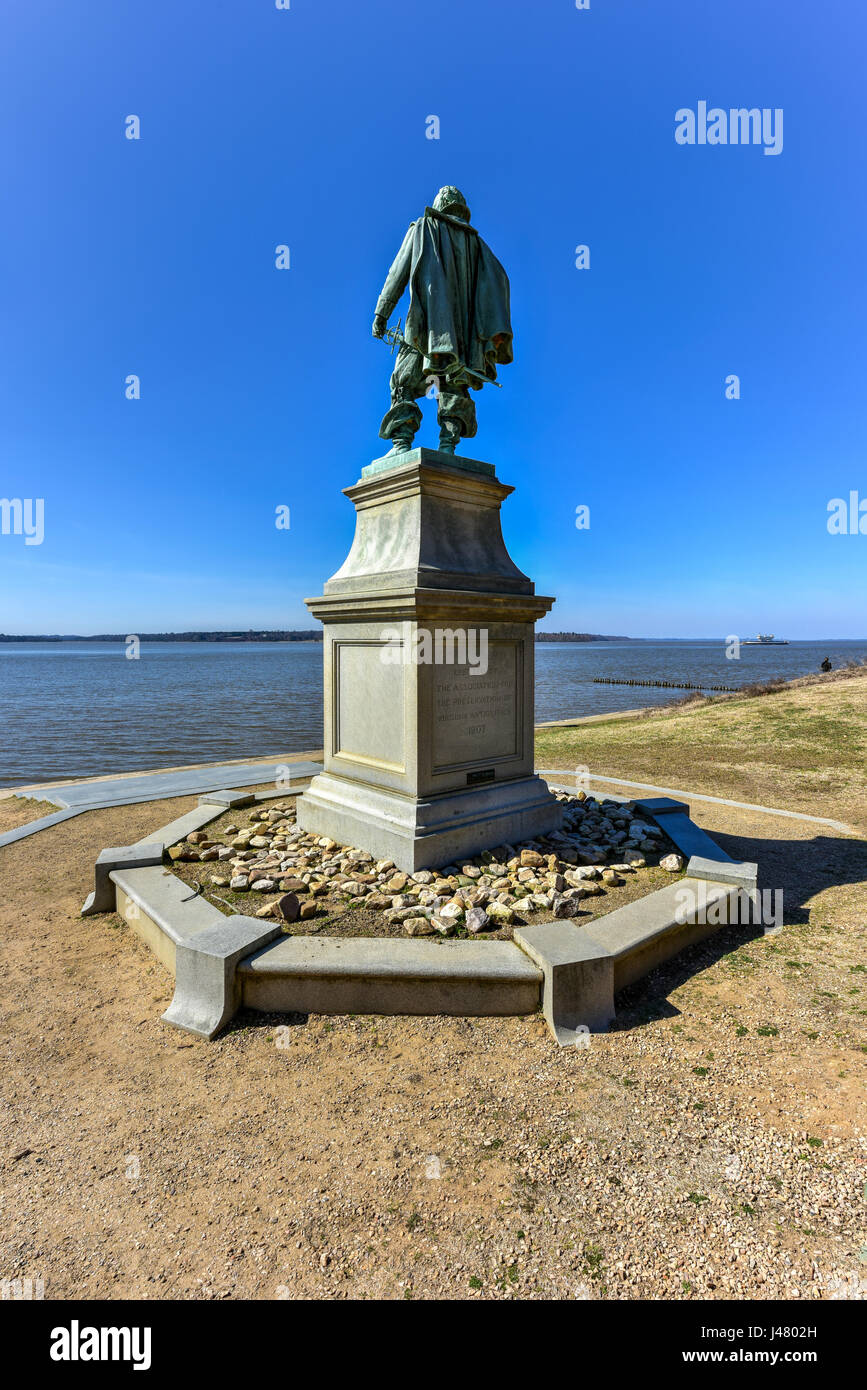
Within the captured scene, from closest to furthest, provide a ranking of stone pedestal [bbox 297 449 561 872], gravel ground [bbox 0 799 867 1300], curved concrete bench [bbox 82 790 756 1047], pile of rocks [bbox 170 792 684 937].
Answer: gravel ground [bbox 0 799 867 1300] → curved concrete bench [bbox 82 790 756 1047] → pile of rocks [bbox 170 792 684 937] → stone pedestal [bbox 297 449 561 872]

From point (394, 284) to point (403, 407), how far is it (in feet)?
3.90

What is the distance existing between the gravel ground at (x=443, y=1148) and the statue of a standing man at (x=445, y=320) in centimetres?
545

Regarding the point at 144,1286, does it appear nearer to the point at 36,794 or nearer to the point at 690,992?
the point at 690,992

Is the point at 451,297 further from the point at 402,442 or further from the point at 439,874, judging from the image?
the point at 439,874

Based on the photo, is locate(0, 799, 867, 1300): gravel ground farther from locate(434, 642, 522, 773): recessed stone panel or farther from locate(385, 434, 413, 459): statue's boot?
locate(385, 434, 413, 459): statue's boot

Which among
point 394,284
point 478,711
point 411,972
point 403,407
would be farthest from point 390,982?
point 394,284

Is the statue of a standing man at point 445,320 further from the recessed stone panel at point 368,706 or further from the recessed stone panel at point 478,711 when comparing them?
the recessed stone panel at point 478,711

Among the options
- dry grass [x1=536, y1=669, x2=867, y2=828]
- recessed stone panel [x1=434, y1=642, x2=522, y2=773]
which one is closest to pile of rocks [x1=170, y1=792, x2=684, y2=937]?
recessed stone panel [x1=434, y1=642, x2=522, y2=773]

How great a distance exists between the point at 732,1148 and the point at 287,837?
176 inches

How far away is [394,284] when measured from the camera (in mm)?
6195

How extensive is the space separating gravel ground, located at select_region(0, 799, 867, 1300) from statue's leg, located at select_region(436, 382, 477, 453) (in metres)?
5.29

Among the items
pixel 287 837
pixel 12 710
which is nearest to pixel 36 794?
pixel 287 837

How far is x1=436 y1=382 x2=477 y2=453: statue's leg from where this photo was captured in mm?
6273

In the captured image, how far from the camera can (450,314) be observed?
5852 millimetres
